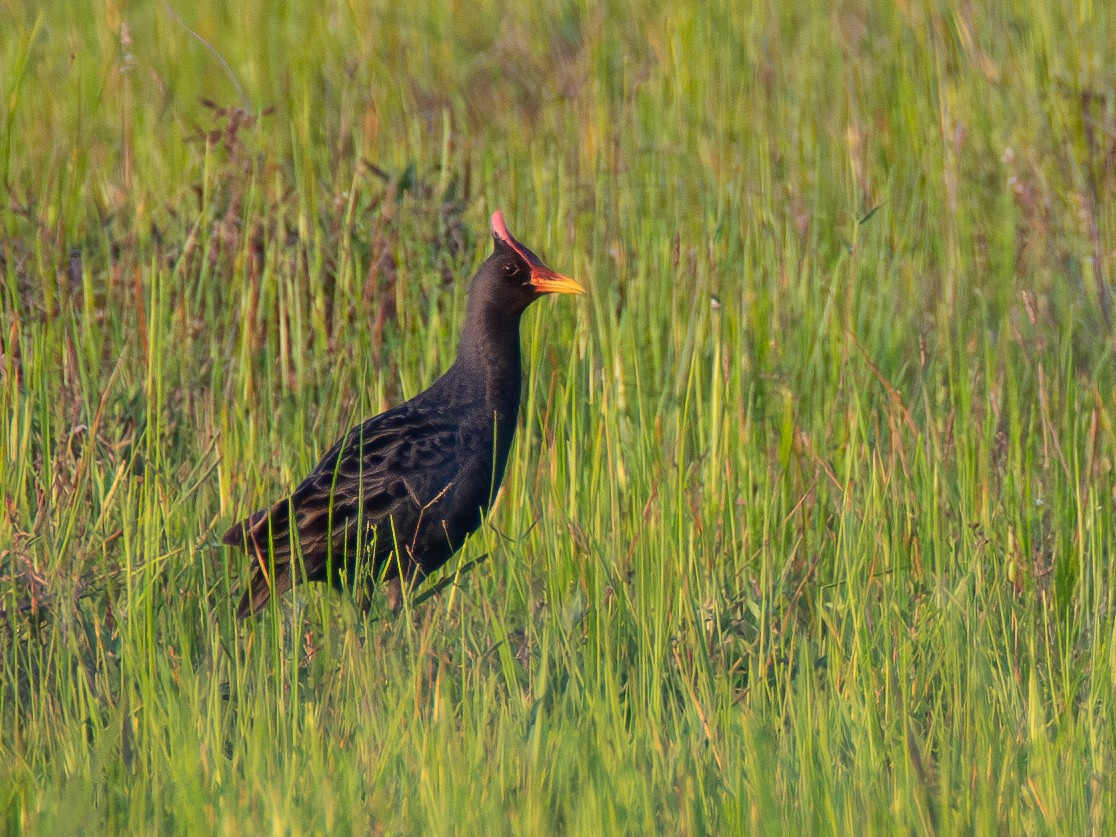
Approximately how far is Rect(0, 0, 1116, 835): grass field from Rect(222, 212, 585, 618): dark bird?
193mm

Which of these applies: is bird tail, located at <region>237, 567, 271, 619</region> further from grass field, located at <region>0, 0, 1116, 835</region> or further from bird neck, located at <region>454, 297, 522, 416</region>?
bird neck, located at <region>454, 297, 522, 416</region>

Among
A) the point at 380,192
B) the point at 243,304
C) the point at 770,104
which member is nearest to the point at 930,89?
the point at 770,104

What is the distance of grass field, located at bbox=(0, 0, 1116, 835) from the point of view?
305 cm

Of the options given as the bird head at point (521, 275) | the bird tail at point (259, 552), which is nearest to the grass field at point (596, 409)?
the bird tail at point (259, 552)

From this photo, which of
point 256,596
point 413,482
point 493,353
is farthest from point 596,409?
point 256,596

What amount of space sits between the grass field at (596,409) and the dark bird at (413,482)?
0.19m

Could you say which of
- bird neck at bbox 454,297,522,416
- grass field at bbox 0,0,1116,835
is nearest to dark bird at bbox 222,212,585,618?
bird neck at bbox 454,297,522,416

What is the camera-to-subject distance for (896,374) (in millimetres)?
5555

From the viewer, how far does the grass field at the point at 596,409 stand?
10.00 ft

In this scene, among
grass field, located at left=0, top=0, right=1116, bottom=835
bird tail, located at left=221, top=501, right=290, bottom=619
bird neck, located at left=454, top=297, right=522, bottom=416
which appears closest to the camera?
grass field, located at left=0, top=0, right=1116, bottom=835

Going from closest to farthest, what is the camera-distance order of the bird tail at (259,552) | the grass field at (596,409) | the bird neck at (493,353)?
the grass field at (596,409)
the bird tail at (259,552)
the bird neck at (493,353)

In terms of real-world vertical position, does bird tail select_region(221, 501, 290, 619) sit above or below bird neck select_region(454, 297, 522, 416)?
below

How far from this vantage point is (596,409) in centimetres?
507

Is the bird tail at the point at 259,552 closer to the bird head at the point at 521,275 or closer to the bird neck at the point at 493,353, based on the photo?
the bird neck at the point at 493,353
